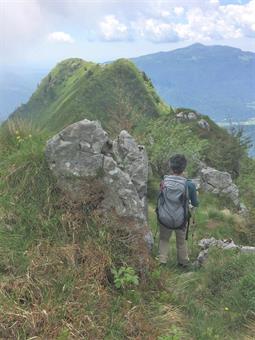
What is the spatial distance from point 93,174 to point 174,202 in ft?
5.85

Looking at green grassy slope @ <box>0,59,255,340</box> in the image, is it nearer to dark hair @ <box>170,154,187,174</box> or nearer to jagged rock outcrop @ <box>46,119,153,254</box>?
jagged rock outcrop @ <box>46,119,153,254</box>

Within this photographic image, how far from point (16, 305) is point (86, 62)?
639 feet

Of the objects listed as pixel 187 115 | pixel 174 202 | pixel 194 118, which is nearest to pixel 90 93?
pixel 187 115

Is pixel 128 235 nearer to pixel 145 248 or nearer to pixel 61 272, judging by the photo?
pixel 145 248

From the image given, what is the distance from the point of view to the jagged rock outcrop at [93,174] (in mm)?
7805

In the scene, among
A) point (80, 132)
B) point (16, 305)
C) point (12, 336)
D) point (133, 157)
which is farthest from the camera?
point (133, 157)

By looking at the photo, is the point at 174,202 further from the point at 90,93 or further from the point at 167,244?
the point at 90,93

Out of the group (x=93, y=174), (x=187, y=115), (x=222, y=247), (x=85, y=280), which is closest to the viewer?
(x=85, y=280)

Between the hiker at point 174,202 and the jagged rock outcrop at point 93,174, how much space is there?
0.81 meters

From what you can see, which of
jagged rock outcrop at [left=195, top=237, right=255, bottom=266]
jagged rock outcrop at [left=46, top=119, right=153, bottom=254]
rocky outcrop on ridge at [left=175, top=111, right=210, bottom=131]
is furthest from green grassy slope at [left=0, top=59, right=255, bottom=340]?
rocky outcrop on ridge at [left=175, top=111, right=210, bottom=131]

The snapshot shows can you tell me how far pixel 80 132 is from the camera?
846cm

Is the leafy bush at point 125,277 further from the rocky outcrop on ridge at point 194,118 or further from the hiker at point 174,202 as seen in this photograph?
the rocky outcrop on ridge at point 194,118

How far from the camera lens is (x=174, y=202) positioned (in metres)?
A: 8.84

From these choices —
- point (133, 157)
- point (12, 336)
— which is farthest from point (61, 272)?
point (133, 157)
